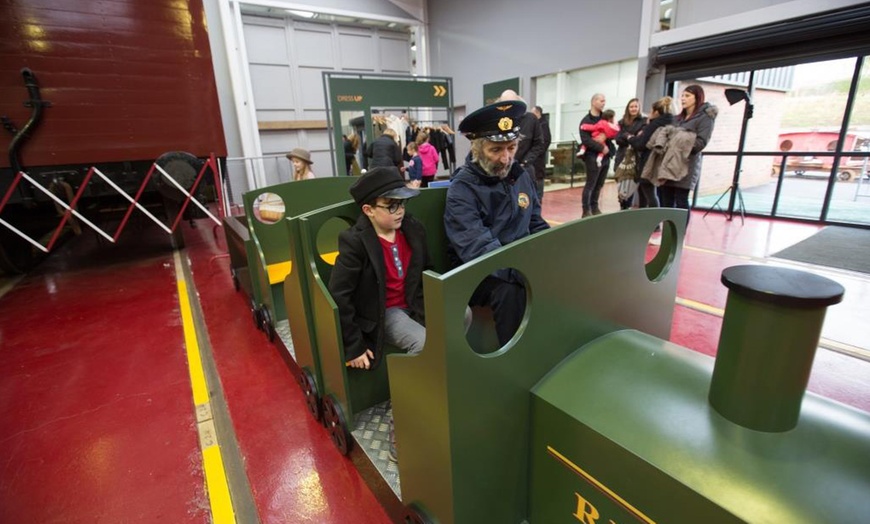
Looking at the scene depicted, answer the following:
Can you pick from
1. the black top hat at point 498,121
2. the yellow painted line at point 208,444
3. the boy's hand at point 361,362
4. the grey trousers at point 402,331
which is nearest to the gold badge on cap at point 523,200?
the black top hat at point 498,121

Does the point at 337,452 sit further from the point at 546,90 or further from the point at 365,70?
the point at 365,70

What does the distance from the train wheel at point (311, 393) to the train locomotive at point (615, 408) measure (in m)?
0.65

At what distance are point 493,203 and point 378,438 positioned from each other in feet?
4.02

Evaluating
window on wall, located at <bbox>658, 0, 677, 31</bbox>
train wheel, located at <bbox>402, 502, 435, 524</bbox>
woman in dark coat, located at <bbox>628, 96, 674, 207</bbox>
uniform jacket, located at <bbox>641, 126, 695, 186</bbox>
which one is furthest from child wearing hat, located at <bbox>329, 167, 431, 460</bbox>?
window on wall, located at <bbox>658, 0, 677, 31</bbox>

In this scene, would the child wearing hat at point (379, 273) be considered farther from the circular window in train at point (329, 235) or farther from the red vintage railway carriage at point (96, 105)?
the red vintage railway carriage at point (96, 105)

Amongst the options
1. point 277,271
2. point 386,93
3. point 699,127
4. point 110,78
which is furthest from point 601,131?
point 110,78

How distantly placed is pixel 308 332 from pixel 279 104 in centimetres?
1032

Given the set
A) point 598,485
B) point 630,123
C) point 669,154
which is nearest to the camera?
point 598,485

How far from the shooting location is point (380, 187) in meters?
1.74

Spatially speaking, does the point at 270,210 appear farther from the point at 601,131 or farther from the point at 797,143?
the point at 797,143

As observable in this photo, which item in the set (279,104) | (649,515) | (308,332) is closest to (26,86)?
(308,332)

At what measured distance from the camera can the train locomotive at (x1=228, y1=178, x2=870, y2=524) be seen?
0.84 m

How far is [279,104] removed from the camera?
35.0 ft

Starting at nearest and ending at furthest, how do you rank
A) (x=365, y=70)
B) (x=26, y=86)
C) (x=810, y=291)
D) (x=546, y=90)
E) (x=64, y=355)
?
1. (x=810, y=291)
2. (x=64, y=355)
3. (x=26, y=86)
4. (x=546, y=90)
5. (x=365, y=70)
